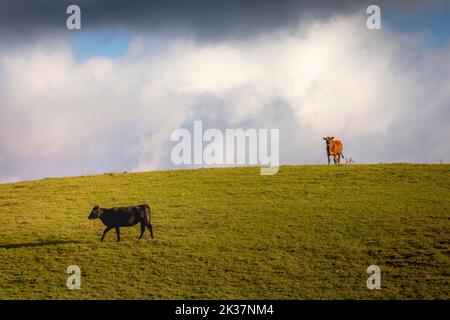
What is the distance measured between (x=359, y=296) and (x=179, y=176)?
82.5 feet

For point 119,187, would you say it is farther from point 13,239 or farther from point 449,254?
point 449,254

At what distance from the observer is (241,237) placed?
29.6m

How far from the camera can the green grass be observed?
2356 cm

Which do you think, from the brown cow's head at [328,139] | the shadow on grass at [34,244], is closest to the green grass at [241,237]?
the shadow on grass at [34,244]

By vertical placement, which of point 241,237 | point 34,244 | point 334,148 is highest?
point 334,148

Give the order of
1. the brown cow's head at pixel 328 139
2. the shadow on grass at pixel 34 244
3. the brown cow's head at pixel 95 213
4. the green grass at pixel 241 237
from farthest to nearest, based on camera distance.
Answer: the brown cow's head at pixel 328 139 → the shadow on grass at pixel 34 244 → the brown cow's head at pixel 95 213 → the green grass at pixel 241 237

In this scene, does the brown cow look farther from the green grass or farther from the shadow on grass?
the shadow on grass

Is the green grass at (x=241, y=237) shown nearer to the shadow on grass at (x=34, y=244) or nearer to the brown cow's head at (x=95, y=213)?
the shadow on grass at (x=34, y=244)

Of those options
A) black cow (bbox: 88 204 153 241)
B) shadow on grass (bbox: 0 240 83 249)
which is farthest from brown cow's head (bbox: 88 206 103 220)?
shadow on grass (bbox: 0 240 83 249)

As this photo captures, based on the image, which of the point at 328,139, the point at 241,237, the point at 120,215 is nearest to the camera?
the point at 120,215

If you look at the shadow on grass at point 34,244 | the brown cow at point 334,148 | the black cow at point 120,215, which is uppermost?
the brown cow at point 334,148

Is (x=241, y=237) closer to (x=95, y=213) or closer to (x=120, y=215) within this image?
(x=120, y=215)

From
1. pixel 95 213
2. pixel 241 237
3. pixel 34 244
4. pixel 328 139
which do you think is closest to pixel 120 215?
pixel 95 213

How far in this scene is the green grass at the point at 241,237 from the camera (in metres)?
23.6
